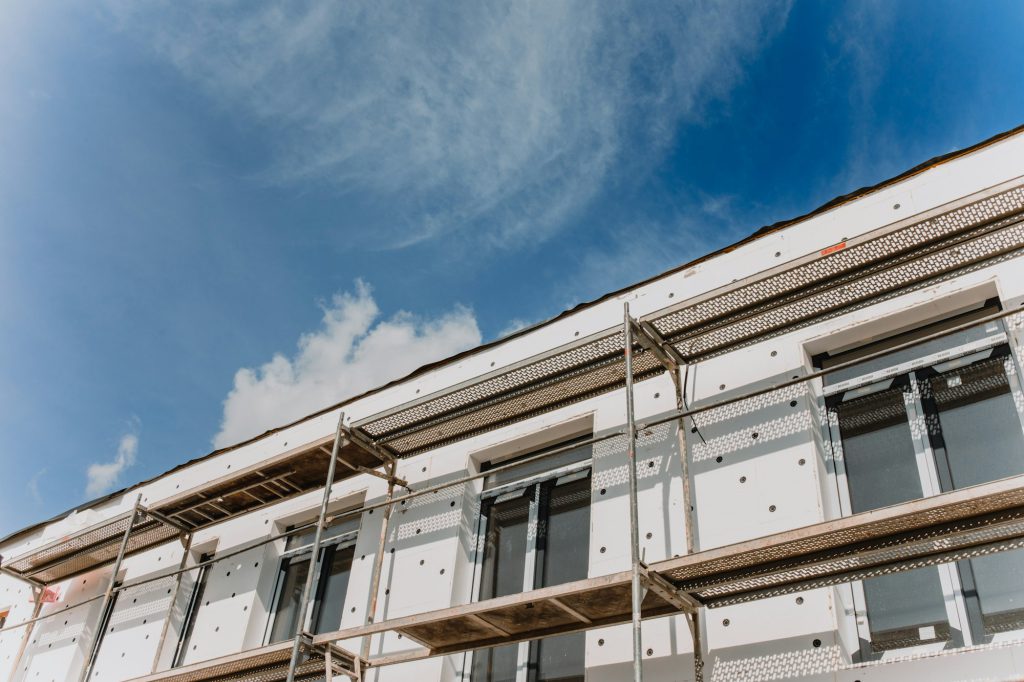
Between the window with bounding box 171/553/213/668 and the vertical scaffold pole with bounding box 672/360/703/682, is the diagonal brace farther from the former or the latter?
the window with bounding box 171/553/213/668

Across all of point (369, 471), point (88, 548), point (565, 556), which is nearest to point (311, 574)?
point (369, 471)

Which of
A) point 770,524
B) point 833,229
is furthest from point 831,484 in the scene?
point 833,229

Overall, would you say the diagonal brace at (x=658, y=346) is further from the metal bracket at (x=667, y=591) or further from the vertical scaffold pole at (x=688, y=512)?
the metal bracket at (x=667, y=591)

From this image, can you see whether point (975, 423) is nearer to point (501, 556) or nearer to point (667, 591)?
point (667, 591)

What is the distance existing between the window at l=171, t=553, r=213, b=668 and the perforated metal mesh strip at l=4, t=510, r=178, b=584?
Result: 1.80 feet

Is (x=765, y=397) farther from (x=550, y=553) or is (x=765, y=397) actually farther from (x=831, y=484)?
(x=550, y=553)

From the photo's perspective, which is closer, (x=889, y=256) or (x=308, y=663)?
(x=889, y=256)

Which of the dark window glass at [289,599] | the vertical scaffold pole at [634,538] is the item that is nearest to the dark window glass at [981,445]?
the vertical scaffold pole at [634,538]

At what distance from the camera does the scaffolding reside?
473cm

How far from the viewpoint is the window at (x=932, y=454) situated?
494 cm

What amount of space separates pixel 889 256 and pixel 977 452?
4.23ft

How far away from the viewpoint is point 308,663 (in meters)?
7.05

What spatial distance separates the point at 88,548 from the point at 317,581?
129 inches

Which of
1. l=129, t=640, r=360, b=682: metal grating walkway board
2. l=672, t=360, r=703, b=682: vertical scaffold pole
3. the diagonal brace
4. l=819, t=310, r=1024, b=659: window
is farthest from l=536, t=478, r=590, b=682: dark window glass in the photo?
l=819, t=310, r=1024, b=659: window
